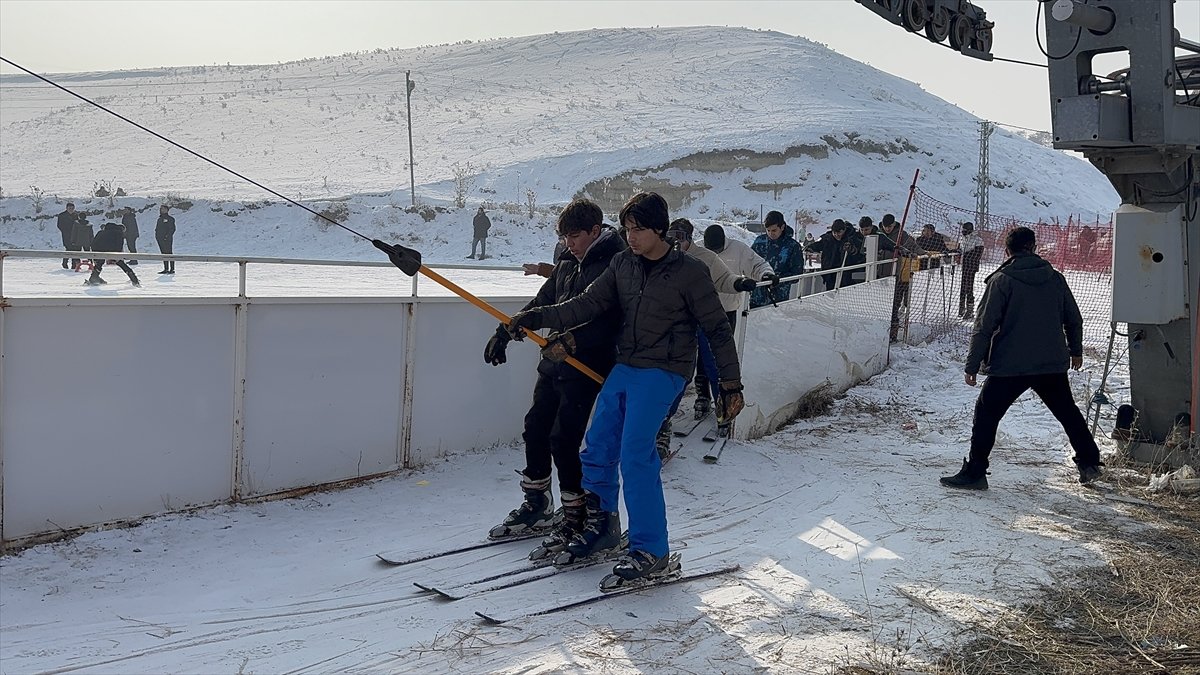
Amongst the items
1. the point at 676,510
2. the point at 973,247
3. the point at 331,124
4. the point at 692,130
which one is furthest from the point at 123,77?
the point at 676,510

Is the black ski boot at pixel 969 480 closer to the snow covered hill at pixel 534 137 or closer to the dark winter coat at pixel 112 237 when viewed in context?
the dark winter coat at pixel 112 237

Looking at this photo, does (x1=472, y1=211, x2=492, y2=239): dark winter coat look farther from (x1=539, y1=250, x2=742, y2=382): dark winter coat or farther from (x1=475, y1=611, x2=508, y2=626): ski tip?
(x1=475, y1=611, x2=508, y2=626): ski tip

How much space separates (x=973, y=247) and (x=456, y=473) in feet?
37.8

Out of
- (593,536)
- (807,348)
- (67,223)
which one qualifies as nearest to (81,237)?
(67,223)

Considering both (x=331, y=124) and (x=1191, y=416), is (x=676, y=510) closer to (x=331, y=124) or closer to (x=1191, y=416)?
(x=1191, y=416)

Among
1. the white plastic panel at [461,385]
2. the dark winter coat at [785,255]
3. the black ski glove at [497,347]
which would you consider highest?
the dark winter coat at [785,255]

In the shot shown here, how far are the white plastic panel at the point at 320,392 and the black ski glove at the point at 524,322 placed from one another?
2.12 meters

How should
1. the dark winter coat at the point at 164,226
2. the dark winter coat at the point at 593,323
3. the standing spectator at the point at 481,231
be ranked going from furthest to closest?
the standing spectator at the point at 481,231, the dark winter coat at the point at 164,226, the dark winter coat at the point at 593,323

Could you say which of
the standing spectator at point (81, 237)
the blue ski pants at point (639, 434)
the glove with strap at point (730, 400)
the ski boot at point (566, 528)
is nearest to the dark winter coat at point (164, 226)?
the standing spectator at point (81, 237)

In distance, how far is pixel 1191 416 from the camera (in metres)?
7.90

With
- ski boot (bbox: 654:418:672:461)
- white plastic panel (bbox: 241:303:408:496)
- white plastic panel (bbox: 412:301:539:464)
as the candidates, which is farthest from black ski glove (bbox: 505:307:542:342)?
ski boot (bbox: 654:418:672:461)

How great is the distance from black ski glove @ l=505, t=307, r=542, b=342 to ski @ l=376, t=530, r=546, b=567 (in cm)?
138

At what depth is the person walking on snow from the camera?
5.12 meters

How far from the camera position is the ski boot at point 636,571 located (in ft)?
16.8
